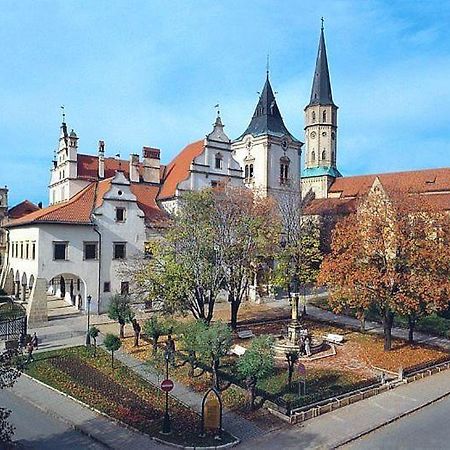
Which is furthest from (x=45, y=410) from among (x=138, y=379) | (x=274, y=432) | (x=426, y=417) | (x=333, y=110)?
(x=333, y=110)

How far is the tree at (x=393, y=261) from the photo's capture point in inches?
990

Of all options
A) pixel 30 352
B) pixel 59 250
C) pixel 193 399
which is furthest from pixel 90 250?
pixel 193 399

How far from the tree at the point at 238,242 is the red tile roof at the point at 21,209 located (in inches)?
1137

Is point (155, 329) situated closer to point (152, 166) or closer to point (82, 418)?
point (82, 418)

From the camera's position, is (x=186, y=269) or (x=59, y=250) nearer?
(x=186, y=269)

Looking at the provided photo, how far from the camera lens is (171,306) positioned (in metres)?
27.6

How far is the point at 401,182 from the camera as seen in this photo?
206 feet

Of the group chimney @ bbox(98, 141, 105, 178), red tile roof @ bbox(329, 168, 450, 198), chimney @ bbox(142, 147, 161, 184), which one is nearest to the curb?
chimney @ bbox(142, 147, 161, 184)

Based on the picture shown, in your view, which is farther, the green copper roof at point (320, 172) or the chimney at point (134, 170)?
the green copper roof at point (320, 172)

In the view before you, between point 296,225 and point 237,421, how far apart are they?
27.4m

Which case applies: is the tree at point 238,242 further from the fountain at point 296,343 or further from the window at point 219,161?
the window at point 219,161

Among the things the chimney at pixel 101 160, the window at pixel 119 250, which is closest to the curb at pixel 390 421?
the window at pixel 119 250

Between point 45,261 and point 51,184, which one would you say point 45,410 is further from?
point 51,184

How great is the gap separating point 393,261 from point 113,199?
20.3m
